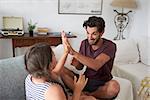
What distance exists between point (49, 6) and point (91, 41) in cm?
182

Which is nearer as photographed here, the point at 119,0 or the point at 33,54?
the point at 33,54

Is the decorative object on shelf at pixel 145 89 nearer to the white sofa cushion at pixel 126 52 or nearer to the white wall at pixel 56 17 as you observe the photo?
the white sofa cushion at pixel 126 52

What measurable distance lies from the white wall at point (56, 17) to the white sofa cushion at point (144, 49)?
44cm

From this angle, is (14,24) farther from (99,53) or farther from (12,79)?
(99,53)

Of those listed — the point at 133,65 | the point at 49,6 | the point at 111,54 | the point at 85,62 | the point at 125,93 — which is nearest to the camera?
the point at 85,62

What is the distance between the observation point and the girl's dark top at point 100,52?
2.20 m

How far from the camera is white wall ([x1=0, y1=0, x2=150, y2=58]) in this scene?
3.72 metres

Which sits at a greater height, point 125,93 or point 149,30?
point 149,30

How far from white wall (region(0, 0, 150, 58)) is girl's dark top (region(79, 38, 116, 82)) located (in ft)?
5.53

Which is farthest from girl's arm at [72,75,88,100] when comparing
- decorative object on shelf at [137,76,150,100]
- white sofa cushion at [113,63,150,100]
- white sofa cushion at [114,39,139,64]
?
white sofa cushion at [114,39,139,64]

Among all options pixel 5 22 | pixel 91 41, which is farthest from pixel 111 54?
pixel 5 22

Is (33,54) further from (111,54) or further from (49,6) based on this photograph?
(49,6)

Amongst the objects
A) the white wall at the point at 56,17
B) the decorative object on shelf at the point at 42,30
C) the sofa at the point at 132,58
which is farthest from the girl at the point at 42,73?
the white wall at the point at 56,17

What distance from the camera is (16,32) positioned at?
11.5 feet
